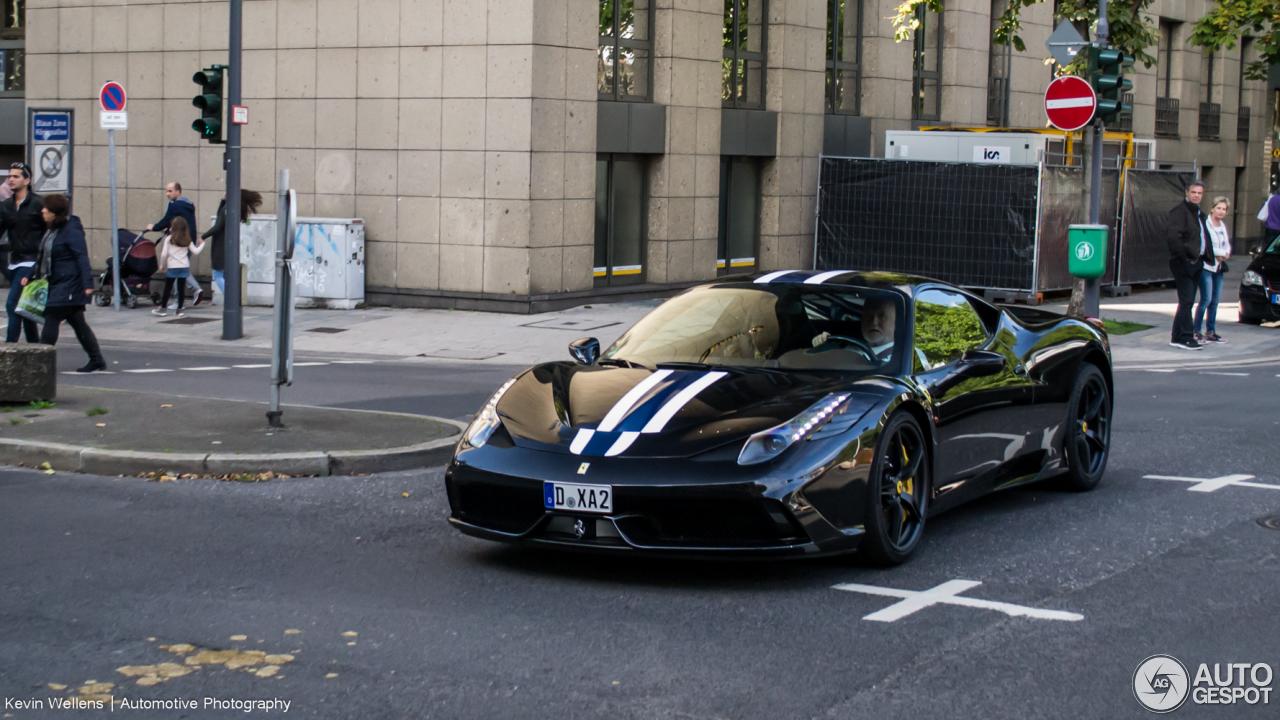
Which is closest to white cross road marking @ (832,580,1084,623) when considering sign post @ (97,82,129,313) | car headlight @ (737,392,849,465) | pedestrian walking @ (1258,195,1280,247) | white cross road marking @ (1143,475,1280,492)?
car headlight @ (737,392,849,465)

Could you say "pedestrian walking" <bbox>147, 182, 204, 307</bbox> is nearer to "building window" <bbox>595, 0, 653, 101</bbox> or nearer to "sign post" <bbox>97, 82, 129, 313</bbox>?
"sign post" <bbox>97, 82, 129, 313</bbox>

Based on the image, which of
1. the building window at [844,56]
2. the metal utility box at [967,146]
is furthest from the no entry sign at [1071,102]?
the building window at [844,56]

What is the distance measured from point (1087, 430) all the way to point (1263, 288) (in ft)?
39.6

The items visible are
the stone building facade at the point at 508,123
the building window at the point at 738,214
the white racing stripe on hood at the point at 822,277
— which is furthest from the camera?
the building window at the point at 738,214

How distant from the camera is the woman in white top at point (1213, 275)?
16719 mm

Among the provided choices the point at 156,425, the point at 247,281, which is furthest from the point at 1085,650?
the point at 247,281

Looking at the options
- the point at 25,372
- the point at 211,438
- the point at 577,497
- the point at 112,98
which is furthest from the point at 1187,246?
the point at 112,98

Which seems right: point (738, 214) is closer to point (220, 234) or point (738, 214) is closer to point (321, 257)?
point (321, 257)

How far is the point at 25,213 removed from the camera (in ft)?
46.5

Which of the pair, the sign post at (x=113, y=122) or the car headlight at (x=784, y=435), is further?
the sign post at (x=113, y=122)

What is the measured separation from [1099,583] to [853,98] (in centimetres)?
2077

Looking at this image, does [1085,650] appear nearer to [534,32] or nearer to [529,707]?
[529,707]

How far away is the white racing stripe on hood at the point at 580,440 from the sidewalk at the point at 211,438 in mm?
2880

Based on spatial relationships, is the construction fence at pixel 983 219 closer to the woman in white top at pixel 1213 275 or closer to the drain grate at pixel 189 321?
the woman in white top at pixel 1213 275
